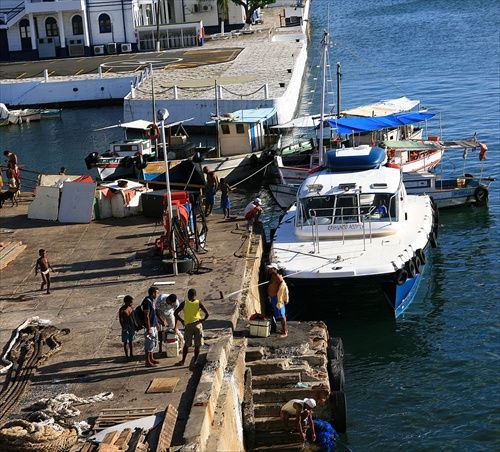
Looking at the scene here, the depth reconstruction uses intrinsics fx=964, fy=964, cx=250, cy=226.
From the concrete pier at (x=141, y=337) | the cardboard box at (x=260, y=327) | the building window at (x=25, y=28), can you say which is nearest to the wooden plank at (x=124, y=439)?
the concrete pier at (x=141, y=337)

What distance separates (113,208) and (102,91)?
34523 millimetres

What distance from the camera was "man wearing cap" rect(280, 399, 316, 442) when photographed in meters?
18.1

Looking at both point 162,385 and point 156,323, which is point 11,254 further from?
point 162,385

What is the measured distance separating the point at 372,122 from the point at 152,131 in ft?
31.8

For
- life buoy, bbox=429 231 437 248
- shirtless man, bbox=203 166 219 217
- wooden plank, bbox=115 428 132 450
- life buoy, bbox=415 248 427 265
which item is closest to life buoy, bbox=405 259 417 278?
life buoy, bbox=415 248 427 265

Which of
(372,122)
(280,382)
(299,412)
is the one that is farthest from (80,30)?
(299,412)

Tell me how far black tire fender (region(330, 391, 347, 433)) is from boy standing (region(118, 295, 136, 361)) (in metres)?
4.11

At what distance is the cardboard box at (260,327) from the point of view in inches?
798

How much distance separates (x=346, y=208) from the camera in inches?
1037

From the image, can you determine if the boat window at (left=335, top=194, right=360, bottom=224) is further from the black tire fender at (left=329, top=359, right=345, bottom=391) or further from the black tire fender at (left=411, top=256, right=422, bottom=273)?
the black tire fender at (left=329, top=359, right=345, bottom=391)

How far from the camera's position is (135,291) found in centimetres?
2266

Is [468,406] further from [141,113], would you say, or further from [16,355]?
[141,113]

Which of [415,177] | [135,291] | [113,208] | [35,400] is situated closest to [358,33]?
[415,177]

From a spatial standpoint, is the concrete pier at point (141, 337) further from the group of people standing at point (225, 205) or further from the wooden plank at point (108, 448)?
the wooden plank at point (108, 448)
